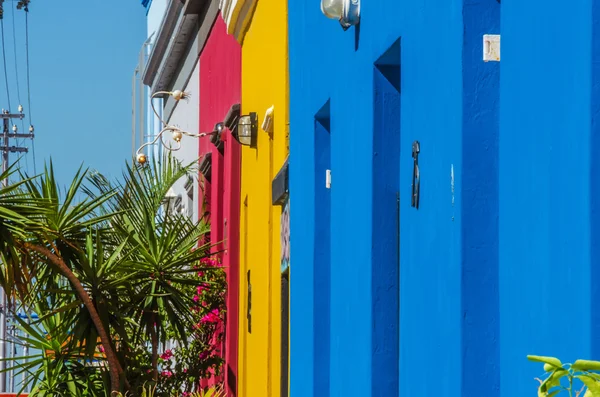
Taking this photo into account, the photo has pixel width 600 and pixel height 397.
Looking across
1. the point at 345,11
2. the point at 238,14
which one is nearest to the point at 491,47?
the point at 345,11

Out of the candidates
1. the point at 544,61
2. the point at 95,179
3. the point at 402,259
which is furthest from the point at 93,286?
the point at 544,61

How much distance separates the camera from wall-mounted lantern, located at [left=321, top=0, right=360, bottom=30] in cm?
504

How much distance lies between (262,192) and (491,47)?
5.69 meters

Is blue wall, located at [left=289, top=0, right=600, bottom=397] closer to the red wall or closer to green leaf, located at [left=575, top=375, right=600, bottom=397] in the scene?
green leaf, located at [left=575, top=375, right=600, bottom=397]

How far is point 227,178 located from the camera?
1269cm

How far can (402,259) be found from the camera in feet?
14.1

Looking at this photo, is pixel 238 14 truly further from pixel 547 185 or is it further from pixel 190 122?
pixel 190 122

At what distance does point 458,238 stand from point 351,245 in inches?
76.1

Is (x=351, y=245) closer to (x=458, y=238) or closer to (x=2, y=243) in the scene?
(x=458, y=238)

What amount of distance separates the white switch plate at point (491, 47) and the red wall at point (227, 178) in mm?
8171

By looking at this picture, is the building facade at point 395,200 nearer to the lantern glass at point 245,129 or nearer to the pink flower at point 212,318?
the lantern glass at point 245,129

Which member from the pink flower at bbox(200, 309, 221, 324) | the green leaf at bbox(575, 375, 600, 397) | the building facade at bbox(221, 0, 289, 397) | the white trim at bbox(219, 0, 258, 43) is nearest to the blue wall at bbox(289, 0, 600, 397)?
the green leaf at bbox(575, 375, 600, 397)

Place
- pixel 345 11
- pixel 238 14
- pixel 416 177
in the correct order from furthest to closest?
1. pixel 238 14
2. pixel 345 11
3. pixel 416 177

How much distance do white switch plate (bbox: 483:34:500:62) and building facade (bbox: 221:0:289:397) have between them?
4.11 metres
